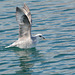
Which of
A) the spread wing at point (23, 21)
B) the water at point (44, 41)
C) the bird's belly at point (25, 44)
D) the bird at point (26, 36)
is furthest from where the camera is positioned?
the bird's belly at point (25, 44)

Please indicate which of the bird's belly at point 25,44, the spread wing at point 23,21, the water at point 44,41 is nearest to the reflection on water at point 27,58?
the water at point 44,41

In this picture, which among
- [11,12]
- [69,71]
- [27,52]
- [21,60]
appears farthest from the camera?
[11,12]

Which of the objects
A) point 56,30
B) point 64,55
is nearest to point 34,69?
point 64,55

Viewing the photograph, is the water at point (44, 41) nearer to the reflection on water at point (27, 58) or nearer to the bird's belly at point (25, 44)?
the reflection on water at point (27, 58)

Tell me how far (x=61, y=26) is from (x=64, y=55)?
11.9 ft

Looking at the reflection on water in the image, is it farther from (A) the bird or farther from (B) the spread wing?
(B) the spread wing

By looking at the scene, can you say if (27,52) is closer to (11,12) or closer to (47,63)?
(47,63)

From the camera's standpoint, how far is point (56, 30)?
17.5 metres

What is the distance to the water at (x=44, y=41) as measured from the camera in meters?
13.4

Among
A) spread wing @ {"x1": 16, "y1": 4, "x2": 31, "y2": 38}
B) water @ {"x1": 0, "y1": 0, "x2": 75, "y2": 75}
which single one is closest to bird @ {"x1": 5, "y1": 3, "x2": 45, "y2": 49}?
spread wing @ {"x1": 16, "y1": 4, "x2": 31, "y2": 38}

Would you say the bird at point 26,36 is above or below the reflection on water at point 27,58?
above

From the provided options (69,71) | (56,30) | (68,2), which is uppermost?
(68,2)

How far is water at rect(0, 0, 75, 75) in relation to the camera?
43.9 ft

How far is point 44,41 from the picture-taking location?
16516 millimetres
